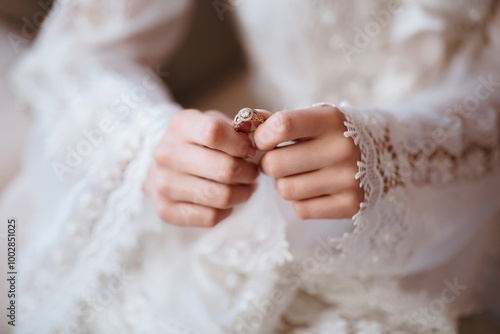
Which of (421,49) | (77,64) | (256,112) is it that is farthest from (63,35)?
(421,49)

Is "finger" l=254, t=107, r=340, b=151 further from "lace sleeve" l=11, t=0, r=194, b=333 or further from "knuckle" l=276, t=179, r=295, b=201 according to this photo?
"lace sleeve" l=11, t=0, r=194, b=333

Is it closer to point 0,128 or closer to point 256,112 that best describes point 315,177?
point 256,112

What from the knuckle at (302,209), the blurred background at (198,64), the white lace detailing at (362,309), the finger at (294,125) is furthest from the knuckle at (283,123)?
the blurred background at (198,64)

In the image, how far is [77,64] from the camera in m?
0.71

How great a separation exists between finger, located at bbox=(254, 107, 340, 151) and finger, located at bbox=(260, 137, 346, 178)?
1cm

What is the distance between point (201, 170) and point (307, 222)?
18cm

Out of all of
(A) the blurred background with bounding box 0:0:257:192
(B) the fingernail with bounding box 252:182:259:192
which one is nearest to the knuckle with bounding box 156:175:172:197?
(B) the fingernail with bounding box 252:182:259:192

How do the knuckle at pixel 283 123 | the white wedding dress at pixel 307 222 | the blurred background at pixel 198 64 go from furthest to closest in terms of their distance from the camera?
the blurred background at pixel 198 64 → the white wedding dress at pixel 307 222 → the knuckle at pixel 283 123

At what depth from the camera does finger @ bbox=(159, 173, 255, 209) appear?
439 mm

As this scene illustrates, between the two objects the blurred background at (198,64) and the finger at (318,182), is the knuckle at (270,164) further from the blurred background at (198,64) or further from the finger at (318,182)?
the blurred background at (198,64)

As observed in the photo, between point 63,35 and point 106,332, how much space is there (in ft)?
1.84

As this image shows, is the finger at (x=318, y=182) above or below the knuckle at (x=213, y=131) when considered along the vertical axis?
below

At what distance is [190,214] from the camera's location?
47 centimetres

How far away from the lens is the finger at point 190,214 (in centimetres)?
46
